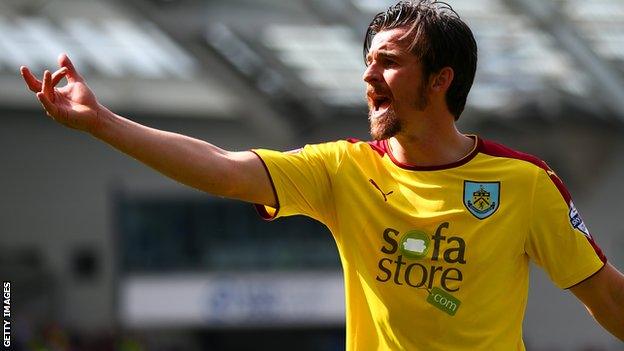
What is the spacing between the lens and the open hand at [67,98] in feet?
11.4

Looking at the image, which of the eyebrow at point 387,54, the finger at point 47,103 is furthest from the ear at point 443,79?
the finger at point 47,103

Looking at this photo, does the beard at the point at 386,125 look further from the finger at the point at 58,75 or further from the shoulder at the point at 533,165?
the finger at the point at 58,75

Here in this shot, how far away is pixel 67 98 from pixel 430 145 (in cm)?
99

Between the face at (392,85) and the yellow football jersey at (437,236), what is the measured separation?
16 centimetres

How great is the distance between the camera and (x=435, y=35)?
12.7ft

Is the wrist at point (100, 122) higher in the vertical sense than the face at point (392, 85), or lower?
lower

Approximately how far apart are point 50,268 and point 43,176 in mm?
1760

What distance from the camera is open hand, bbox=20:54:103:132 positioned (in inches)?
137

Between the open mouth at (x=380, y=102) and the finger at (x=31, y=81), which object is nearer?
the finger at (x=31, y=81)

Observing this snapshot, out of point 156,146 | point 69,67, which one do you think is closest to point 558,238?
point 156,146

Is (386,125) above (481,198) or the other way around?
above

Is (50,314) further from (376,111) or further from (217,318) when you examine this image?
(376,111)

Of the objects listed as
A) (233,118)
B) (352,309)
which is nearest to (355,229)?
(352,309)

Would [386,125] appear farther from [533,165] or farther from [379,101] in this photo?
[533,165]
